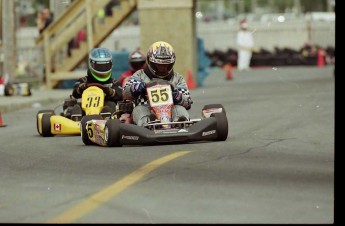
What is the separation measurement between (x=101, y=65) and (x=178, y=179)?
6.87m

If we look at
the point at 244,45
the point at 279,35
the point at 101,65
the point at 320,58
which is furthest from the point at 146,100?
the point at 279,35

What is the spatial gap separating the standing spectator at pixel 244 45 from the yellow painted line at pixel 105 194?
1321 inches

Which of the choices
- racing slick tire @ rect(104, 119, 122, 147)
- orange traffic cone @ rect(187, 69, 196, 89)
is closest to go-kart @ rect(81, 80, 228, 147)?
racing slick tire @ rect(104, 119, 122, 147)

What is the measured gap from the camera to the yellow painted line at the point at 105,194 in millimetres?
8844

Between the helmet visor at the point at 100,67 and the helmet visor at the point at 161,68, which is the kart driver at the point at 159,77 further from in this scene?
the helmet visor at the point at 100,67

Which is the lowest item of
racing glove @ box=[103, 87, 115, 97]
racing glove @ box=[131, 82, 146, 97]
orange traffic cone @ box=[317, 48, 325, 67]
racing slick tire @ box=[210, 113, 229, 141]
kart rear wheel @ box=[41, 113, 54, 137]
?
orange traffic cone @ box=[317, 48, 325, 67]

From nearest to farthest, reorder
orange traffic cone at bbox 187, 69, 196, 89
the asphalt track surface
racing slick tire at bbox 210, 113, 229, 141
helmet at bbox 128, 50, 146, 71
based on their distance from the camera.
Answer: the asphalt track surface
racing slick tire at bbox 210, 113, 229, 141
helmet at bbox 128, 50, 146, 71
orange traffic cone at bbox 187, 69, 196, 89

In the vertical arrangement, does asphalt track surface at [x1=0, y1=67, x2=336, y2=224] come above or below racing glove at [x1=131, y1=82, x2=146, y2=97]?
below

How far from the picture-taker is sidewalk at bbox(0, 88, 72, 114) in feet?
81.6

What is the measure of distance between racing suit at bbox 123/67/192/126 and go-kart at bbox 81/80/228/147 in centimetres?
11

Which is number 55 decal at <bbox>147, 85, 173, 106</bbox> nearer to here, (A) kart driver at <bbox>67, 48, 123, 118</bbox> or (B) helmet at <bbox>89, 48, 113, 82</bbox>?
(A) kart driver at <bbox>67, 48, 123, 118</bbox>

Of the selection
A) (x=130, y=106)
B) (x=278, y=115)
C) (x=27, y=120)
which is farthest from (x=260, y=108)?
(x=130, y=106)

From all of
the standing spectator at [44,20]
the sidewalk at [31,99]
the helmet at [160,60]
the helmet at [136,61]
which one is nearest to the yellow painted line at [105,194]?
the helmet at [160,60]

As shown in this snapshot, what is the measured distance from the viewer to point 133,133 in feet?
46.7
